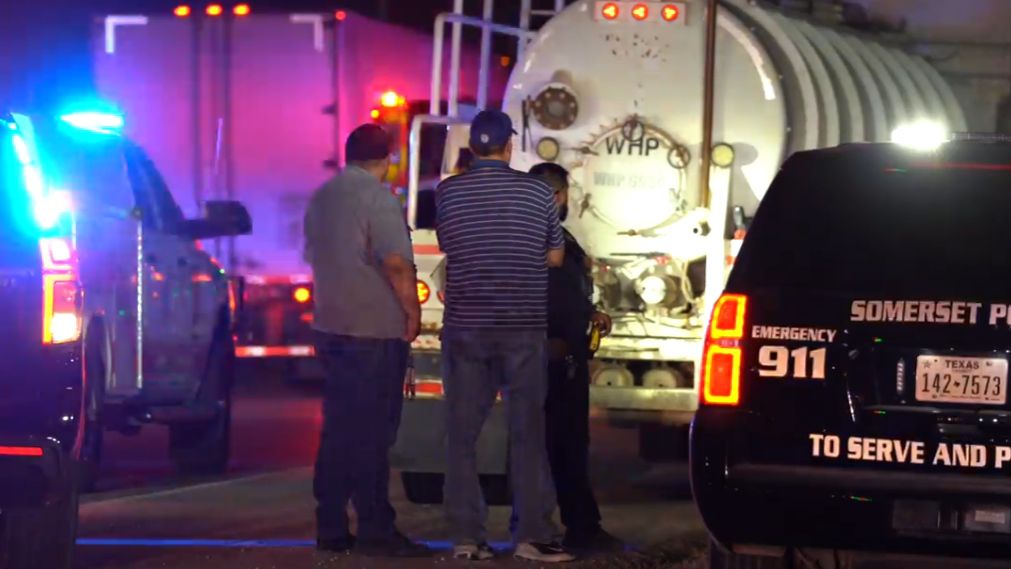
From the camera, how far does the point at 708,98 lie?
10398 millimetres

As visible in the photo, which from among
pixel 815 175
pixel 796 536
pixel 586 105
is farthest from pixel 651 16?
pixel 796 536

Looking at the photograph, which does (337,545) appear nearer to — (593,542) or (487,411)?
(487,411)

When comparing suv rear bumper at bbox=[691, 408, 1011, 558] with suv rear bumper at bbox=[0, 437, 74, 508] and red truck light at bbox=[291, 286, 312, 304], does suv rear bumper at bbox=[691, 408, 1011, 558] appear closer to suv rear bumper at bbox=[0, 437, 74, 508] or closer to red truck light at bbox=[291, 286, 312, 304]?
suv rear bumper at bbox=[0, 437, 74, 508]

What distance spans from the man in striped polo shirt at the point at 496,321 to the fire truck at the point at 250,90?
8436 millimetres

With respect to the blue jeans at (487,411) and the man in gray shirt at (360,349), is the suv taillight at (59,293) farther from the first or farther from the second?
the blue jeans at (487,411)

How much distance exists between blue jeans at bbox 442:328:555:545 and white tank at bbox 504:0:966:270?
2.43m

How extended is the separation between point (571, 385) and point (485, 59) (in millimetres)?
3384

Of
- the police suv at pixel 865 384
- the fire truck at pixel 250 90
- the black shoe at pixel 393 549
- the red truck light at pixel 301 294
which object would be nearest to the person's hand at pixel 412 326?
the black shoe at pixel 393 549

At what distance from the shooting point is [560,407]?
28.9 ft

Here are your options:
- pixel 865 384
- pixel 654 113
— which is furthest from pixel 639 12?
pixel 865 384

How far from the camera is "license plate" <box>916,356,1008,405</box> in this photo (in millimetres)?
6328

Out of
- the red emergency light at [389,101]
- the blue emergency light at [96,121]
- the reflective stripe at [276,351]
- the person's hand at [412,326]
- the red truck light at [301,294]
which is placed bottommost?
the reflective stripe at [276,351]

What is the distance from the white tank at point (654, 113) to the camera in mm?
10500

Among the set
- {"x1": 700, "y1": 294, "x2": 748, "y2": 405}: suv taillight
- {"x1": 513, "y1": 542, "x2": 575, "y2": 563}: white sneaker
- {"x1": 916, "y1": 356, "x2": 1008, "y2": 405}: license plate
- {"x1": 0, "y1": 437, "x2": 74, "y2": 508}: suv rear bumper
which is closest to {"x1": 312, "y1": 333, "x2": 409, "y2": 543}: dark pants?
{"x1": 513, "y1": 542, "x2": 575, "y2": 563}: white sneaker
